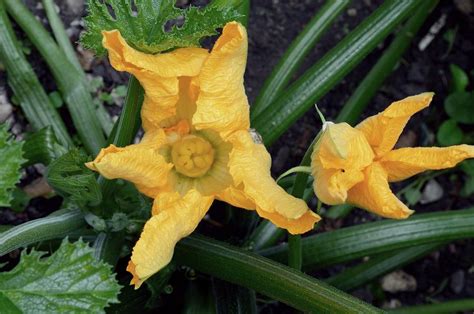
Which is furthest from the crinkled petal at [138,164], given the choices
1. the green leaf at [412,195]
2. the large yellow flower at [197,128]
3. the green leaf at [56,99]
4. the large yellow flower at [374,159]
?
the green leaf at [412,195]

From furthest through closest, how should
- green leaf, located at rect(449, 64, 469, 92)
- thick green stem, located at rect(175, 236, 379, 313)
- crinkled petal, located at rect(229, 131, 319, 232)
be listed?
green leaf, located at rect(449, 64, 469, 92)
thick green stem, located at rect(175, 236, 379, 313)
crinkled petal, located at rect(229, 131, 319, 232)

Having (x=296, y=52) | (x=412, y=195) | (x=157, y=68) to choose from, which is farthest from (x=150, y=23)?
(x=412, y=195)

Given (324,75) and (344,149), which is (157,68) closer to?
(344,149)

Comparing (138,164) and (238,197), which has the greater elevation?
(138,164)

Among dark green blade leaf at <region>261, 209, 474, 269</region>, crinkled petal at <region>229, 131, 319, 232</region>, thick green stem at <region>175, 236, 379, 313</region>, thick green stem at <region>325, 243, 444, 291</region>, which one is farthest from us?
thick green stem at <region>325, 243, 444, 291</region>

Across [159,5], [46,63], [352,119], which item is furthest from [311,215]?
[46,63]

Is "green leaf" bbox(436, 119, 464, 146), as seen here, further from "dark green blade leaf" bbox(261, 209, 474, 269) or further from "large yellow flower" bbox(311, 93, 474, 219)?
"large yellow flower" bbox(311, 93, 474, 219)

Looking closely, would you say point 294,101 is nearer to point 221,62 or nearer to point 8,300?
point 221,62

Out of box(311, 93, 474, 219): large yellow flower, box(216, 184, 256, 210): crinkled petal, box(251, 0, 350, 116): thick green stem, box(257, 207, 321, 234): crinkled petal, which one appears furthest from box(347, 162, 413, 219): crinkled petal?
box(251, 0, 350, 116): thick green stem
